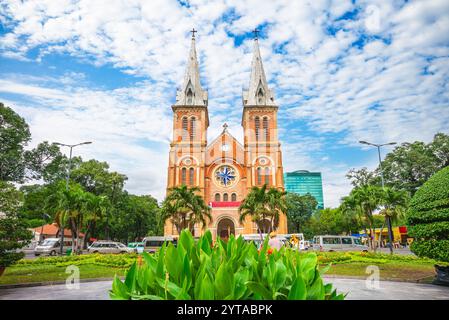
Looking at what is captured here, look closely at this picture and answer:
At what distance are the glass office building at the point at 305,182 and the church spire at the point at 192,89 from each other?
11846cm

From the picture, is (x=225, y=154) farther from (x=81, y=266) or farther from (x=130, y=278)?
(x=130, y=278)

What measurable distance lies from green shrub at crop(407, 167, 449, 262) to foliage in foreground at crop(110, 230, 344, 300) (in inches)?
320

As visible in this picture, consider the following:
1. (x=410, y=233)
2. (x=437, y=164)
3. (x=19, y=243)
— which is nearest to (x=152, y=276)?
(x=19, y=243)

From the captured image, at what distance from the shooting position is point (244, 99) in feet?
146

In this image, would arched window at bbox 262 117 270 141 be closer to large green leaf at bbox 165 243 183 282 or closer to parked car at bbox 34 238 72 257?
parked car at bbox 34 238 72 257

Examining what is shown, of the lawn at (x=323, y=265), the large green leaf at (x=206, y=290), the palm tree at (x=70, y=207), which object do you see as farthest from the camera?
the palm tree at (x=70, y=207)

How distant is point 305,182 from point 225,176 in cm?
12388

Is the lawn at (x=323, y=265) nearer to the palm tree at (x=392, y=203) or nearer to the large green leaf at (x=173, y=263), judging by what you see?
the palm tree at (x=392, y=203)

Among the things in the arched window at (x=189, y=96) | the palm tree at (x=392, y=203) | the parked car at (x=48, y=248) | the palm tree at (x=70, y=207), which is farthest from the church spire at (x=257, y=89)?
the parked car at (x=48, y=248)

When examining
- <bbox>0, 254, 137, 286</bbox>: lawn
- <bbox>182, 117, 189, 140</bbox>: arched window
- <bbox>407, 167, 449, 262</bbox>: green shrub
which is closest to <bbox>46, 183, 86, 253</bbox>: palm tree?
<bbox>0, 254, 137, 286</bbox>: lawn

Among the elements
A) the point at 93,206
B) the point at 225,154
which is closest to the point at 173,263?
the point at 93,206

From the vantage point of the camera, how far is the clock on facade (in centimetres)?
4006

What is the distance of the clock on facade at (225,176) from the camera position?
4006 centimetres
